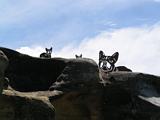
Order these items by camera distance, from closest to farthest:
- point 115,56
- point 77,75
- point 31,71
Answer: point 77,75, point 31,71, point 115,56

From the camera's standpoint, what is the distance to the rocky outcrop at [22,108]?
47.2 ft

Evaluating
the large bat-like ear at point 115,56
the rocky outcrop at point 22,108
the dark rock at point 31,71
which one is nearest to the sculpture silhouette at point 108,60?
the large bat-like ear at point 115,56

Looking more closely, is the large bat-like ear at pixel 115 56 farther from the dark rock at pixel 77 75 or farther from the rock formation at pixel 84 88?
the dark rock at pixel 77 75

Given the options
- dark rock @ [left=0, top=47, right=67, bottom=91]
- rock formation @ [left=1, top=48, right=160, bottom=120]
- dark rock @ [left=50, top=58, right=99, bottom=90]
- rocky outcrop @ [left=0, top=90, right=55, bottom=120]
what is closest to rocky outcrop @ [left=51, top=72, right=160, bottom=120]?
rock formation @ [left=1, top=48, right=160, bottom=120]

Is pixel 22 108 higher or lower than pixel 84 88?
lower

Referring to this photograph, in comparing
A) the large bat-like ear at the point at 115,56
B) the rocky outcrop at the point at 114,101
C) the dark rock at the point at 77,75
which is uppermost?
the large bat-like ear at the point at 115,56

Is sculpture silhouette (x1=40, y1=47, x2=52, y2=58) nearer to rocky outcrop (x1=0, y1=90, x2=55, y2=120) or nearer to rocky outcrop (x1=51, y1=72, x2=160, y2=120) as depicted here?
rocky outcrop (x1=51, y1=72, x2=160, y2=120)

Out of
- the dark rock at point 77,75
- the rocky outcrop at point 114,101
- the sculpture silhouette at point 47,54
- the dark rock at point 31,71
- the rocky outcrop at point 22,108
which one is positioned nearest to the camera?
the rocky outcrop at point 22,108

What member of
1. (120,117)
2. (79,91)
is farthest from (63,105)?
(120,117)

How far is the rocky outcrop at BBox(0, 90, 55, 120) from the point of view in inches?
567

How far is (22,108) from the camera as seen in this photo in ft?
47.8

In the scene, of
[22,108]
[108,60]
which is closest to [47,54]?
[108,60]

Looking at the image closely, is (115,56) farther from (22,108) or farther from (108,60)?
(22,108)

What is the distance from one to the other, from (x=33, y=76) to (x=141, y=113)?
4020 millimetres
